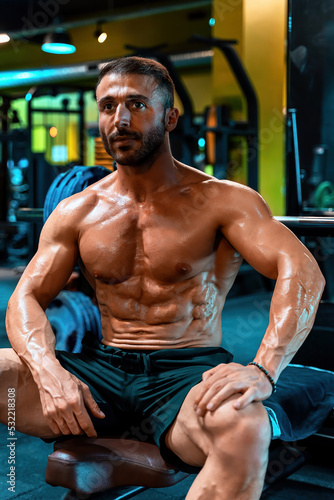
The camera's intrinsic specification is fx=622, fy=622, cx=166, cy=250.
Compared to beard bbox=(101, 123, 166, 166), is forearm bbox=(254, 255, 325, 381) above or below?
below

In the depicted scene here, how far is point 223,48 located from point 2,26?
5771 millimetres

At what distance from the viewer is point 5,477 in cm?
229

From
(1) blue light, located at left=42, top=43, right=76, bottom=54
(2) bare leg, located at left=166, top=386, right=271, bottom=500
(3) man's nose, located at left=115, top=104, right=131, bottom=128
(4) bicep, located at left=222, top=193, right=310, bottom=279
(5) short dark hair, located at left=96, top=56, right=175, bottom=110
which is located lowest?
Answer: (2) bare leg, located at left=166, top=386, right=271, bottom=500

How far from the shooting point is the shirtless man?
1472 mm

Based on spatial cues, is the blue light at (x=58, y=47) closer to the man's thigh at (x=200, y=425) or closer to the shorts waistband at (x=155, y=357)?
the shorts waistband at (x=155, y=357)

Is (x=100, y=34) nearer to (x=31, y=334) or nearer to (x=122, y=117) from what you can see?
(x=122, y=117)

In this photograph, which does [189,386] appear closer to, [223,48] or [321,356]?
[321,356]

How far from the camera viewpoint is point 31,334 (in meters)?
1.61

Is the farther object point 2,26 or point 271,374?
point 2,26

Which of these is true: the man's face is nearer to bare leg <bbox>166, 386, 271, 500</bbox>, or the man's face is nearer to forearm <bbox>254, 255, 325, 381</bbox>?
forearm <bbox>254, 255, 325, 381</bbox>

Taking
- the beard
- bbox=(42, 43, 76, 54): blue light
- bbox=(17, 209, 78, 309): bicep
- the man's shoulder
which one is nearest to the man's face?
the beard

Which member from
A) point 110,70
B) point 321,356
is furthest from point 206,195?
point 321,356

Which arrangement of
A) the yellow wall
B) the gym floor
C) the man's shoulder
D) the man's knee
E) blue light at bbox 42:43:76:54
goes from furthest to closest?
blue light at bbox 42:43:76:54 → the yellow wall → the gym floor → the man's shoulder → the man's knee

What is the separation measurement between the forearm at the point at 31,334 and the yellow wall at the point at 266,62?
6.24m
